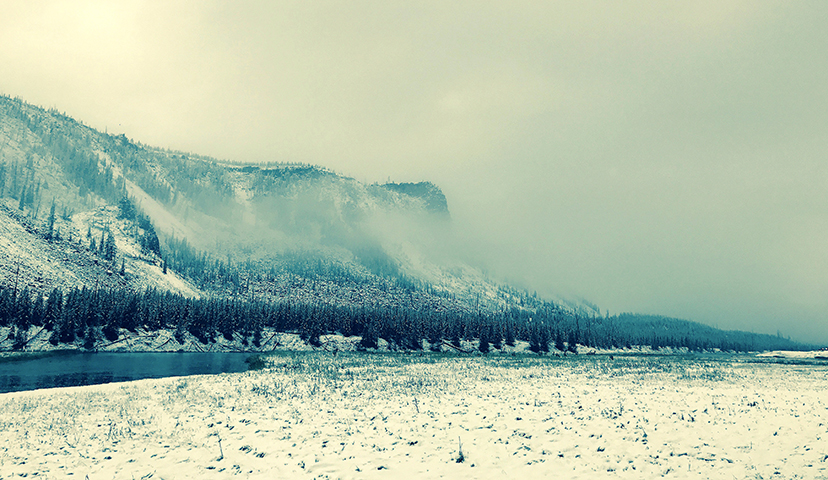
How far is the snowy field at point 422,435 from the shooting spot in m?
13.6

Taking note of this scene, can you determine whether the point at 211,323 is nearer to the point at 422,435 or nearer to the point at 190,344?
the point at 190,344

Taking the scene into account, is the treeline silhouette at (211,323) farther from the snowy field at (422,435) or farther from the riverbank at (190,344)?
the snowy field at (422,435)

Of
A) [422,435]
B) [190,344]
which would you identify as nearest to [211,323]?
[190,344]

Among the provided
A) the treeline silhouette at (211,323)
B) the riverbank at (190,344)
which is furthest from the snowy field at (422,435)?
the treeline silhouette at (211,323)

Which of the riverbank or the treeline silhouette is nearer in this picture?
the riverbank

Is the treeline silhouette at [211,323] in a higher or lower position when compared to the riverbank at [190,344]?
higher

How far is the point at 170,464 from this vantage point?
14.3m

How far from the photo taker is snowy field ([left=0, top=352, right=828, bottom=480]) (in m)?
13.6

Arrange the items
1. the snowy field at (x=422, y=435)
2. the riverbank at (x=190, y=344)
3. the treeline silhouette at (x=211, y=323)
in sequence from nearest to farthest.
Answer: the snowy field at (x=422, y=435) < the riverbank at (x=190, y=344) < the treeline silhouette at (x=211, y=323)

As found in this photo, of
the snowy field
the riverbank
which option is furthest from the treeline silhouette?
the snowy field

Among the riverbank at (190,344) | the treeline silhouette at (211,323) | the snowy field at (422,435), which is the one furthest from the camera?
the treeline silhouette at (211,323)

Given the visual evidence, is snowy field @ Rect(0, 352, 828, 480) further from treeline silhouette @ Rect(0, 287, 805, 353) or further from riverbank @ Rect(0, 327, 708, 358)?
treeline silhouette @ Rect(0, 287, 805, 353)

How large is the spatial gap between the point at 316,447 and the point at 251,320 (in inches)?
4766

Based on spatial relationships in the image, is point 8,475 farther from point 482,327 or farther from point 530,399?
point 482,327
